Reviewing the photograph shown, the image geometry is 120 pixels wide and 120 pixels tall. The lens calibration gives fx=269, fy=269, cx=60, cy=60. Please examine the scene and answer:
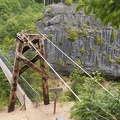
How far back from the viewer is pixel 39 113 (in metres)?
7.02

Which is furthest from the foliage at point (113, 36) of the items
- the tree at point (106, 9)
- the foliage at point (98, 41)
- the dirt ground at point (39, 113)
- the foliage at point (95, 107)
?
the tree at point (106, 9)

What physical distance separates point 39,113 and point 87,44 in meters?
11.1

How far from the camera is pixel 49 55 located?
17.3 meters

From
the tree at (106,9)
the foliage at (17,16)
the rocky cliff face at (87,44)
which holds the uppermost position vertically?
the tree at (106,9)

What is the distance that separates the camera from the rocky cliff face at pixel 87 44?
1736cm

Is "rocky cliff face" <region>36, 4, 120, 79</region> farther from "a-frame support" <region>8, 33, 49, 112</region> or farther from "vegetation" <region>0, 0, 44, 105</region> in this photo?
"a-frame support" <region>8, 33, 49, 112</region>

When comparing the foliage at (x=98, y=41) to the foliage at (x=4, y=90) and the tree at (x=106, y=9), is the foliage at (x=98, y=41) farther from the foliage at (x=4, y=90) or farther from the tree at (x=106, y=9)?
the tree at (x=106, y=9)

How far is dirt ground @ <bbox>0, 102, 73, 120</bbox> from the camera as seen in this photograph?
6.79 meters

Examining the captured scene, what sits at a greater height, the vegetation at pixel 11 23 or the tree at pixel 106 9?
the tree at pixel 106 9

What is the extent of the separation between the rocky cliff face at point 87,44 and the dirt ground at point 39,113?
9838 mm

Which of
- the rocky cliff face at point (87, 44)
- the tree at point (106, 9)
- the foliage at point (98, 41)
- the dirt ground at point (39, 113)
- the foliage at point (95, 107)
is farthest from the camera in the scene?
the foliage at point (98, 41)

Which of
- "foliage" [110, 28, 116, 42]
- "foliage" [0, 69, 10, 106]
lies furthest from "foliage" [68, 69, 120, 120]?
"foliage" [110, 28, 116, 42]

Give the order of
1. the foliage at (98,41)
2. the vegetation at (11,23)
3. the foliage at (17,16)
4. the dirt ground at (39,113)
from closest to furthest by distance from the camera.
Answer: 1. the dirt ground at (39,113)
2. the vegetation at (11,23)
3. the foliage at (98,41)
4. the foliage at (17,16)

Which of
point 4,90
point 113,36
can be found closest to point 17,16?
point 113,36
